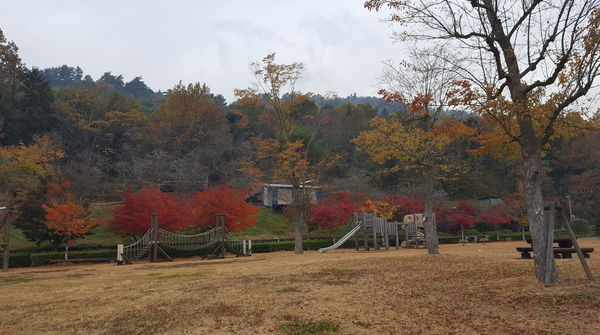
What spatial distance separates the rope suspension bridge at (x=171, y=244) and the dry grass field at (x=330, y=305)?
36.9ft

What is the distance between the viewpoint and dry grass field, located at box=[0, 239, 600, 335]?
543 cm

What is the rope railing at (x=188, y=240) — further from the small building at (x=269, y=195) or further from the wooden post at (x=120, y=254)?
the small building at (x=269, y=195)

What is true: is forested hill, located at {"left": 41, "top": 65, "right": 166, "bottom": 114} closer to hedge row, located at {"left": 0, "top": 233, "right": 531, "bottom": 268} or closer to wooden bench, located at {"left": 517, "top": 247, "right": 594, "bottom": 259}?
hedge row, located at {"left": 0, "top": 233, "right": 531, "bottom": 268}

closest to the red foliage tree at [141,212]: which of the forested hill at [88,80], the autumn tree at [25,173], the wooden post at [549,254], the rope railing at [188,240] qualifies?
the rope railing at [188,240]

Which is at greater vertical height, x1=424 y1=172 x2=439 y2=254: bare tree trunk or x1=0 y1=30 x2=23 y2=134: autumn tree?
x1=0 y1=30 x2=23 y2=134: autumn tree

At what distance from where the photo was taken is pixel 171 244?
961 inches

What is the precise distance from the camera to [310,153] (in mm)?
45281

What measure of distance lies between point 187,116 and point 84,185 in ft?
55.6

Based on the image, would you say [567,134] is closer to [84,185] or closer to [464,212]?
[464,212]

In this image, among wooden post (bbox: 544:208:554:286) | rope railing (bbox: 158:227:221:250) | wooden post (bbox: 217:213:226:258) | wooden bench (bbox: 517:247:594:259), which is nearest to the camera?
wooden post (bbox: 544:208:554:286)

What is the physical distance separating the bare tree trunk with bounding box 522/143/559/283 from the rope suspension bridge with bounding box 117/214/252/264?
1766 cm

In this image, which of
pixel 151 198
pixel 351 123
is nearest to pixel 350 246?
pixel 151 198

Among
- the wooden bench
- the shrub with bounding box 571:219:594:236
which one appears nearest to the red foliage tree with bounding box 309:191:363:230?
the wooden bench

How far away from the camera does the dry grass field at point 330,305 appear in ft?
17.8
